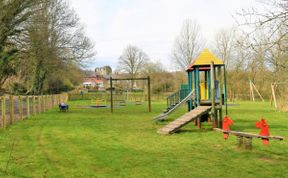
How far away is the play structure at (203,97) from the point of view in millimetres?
12898

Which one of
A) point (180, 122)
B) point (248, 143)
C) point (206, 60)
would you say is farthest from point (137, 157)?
point (206, 60)

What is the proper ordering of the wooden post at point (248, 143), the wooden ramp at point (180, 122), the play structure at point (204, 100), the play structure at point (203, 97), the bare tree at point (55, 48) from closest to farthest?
the wooden post at point (248, 143)
the wooden ramp at point (180, 122)
the play structure at point (204, 100)
the play structure at point (203, 97)
the bare tree at point (55, 48)

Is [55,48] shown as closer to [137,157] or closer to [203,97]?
[203,97]

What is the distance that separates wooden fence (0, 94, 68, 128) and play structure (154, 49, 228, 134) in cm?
670

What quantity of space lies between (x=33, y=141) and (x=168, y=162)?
4.98m

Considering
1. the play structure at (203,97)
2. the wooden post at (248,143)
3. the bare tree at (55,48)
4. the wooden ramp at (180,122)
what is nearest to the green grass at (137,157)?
the wooden post at (248,143)

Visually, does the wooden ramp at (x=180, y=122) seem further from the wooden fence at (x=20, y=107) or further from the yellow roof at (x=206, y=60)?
the wooden fence at (x=20, y=107)

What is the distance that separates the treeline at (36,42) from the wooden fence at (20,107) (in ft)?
12.2

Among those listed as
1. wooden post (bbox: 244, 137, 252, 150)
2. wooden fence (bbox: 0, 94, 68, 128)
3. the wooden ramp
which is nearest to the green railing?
the wooden ramp

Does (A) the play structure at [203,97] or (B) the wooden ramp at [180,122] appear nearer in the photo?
(B) the wooden ramp at [180,122]

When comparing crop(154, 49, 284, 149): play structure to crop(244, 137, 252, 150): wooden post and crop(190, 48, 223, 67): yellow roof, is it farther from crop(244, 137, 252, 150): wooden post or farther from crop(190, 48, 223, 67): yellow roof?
crop(244, 137, 252, 150): wooden post

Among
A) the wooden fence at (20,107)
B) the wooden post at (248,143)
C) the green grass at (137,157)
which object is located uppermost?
the wooden fence at (20,107)

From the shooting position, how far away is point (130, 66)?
71.1 m

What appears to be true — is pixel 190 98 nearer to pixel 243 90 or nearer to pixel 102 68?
pixel 243 90
